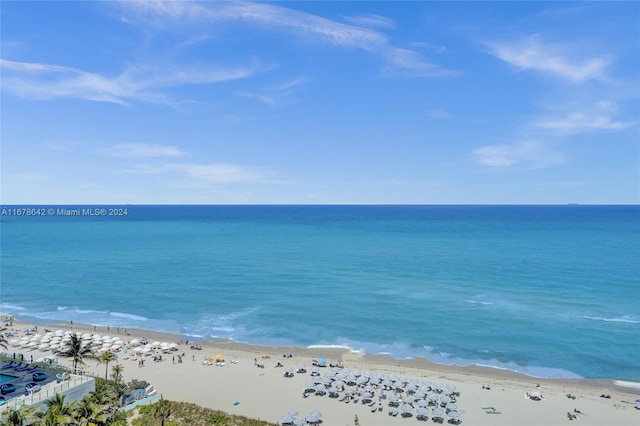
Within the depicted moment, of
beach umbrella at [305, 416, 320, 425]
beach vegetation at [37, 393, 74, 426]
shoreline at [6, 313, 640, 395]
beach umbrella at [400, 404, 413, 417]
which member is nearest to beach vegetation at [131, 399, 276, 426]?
beach umbrella at [305, 416, 320, 425]

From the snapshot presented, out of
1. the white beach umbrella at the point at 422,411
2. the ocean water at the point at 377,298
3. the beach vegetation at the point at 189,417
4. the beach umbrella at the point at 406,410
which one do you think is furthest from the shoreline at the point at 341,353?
the beach vegetation at the point at 189,417

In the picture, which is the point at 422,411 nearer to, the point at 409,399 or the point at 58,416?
the point at 409,399

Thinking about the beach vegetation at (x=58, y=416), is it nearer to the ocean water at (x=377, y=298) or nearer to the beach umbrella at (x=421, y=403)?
the beach umbrella at (x=421, y=403)

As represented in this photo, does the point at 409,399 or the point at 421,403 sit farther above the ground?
the point at 421,403

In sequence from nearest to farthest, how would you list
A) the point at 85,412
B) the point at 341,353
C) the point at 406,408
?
the point at 85,412, the point at 406,408, the point at 341,353

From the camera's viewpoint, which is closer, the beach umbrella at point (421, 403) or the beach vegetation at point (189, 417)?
the beach vegetation at point (189, 417)

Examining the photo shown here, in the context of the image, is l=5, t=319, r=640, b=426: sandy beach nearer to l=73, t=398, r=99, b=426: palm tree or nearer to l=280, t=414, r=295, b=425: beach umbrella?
l=280, t=414, r=295, b=425: beach umbrella

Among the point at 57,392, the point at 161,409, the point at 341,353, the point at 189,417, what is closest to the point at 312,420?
the point at 189,417

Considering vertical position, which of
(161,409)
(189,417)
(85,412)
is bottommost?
(189,417)

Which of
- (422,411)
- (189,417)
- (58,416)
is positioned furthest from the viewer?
A: (422,411)
